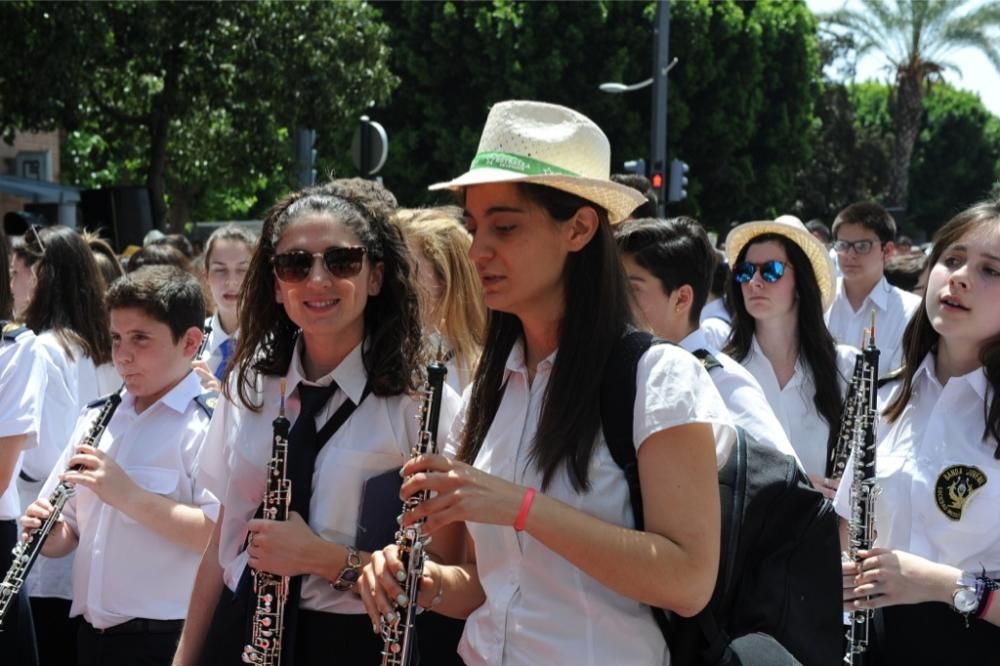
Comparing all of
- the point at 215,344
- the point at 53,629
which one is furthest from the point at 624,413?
the point at 215,344

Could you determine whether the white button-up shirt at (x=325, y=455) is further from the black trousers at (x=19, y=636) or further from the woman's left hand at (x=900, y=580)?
the black trousers at (x=19, y=636)

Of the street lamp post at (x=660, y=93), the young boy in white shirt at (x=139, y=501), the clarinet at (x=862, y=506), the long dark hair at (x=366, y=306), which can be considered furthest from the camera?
the street lamp post at (x=660, y=93)

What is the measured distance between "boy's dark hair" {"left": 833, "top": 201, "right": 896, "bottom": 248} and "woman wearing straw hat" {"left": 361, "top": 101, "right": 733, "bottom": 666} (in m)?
5.66

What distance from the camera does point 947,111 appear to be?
52.2 meters

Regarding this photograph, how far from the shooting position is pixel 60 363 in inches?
202

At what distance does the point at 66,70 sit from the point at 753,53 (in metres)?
20.7

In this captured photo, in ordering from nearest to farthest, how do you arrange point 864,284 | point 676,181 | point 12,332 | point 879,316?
point 12,332 → point 879,316 → point 864,284 → point 676,181

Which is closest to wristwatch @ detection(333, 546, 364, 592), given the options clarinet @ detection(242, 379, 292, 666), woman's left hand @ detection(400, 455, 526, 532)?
clarinet @ detection(242, 379, 292, 666)

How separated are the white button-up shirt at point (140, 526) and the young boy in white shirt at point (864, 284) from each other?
15.0 ft

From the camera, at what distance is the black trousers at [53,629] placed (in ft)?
15.3

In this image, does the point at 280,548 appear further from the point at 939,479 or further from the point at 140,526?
the point at 939,479

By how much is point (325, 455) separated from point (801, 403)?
9.23 feet

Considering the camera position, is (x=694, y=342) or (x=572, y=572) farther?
(x=694, y=342)

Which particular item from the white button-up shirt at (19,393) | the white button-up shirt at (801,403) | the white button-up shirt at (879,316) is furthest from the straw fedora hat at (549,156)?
the white button-up shirt at (879,316)
